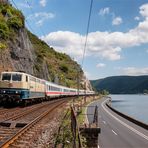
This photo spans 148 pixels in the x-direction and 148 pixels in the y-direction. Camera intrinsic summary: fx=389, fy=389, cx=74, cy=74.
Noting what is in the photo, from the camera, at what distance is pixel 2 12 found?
69250mm

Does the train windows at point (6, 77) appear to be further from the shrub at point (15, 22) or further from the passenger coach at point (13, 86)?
the shrub at point (15, 22)

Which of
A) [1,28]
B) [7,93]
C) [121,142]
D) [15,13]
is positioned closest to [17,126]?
[121,142]

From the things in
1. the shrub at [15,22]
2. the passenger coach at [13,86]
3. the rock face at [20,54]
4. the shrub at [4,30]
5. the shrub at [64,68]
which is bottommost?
the passenger coach at [13,86]

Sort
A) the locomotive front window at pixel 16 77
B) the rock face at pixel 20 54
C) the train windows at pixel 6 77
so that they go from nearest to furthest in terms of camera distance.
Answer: the locomotive front window at pixel 16 77, the train windows at pixel 6 77, the rock face at pixel 20 54

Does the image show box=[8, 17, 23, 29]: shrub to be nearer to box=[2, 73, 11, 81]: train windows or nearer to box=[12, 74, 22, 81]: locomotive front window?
box=[2, 73, 11, 81]: train windows

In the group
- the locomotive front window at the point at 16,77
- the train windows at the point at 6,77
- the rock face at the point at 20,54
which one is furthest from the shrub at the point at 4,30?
the locomotive front window at the point at 16,77

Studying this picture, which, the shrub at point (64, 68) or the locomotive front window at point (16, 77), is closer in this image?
the locomotive front window at point (16, 77)

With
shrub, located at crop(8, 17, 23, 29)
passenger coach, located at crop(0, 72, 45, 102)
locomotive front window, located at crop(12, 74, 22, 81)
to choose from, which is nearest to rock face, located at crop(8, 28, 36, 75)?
shrub, located at crop(8, 17, 23, 29)

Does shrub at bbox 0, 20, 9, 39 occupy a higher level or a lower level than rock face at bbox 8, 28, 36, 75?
higher

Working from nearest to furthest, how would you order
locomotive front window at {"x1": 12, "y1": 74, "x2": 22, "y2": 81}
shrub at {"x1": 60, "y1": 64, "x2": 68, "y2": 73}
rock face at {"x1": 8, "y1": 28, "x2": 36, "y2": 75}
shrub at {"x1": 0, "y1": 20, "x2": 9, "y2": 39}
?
locomotive front window at {"x1": 12, "y1": 74, "x2": 22, "y2": 81}
shrub at {"x1": 0, "y1": 20, "x2": 9, "y2": 39}
rock face at {"x1": 8, "y1": 28, "x2": 36, "y2": 75}
shrub at {"x1": 60, "y1": 64, "x2": 68, "y2": 73}

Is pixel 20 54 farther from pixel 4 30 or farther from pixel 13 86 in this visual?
pixel 13 86

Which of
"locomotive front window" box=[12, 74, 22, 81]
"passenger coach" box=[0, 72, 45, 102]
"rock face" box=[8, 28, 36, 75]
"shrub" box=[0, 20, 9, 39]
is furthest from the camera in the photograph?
"rock face" box=[8, 28, 36, 75]

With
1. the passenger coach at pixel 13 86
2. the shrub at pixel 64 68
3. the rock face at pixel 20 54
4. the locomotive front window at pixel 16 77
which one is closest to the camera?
the passenger coach at pixel 13 86

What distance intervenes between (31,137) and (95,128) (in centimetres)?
320
